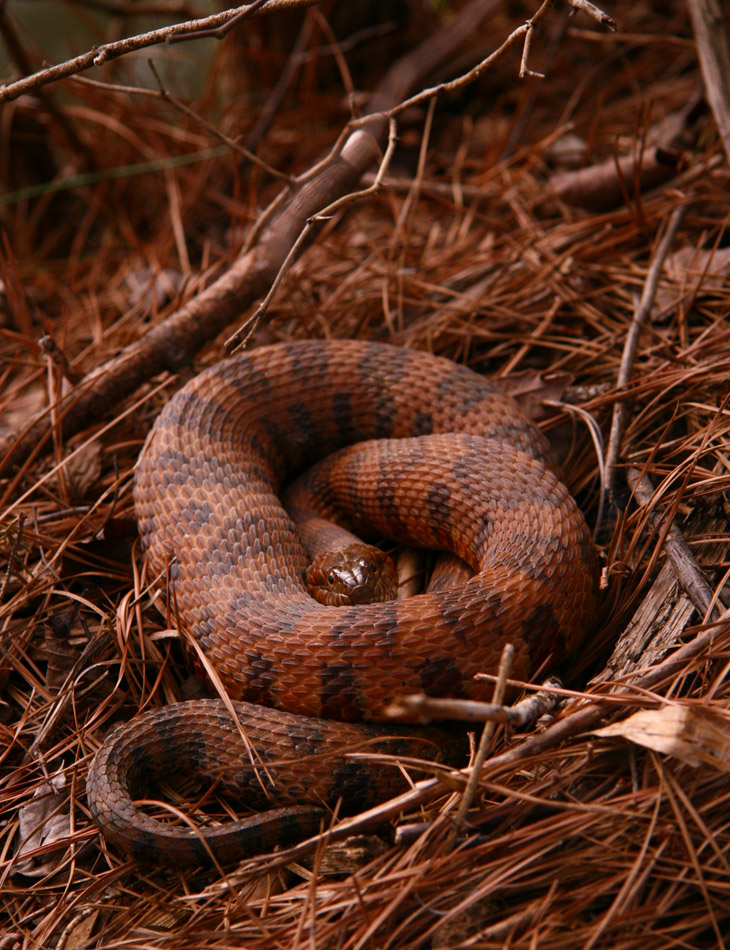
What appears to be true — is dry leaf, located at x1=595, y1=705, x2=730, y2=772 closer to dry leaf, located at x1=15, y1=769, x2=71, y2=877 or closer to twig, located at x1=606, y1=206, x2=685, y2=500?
twig, located at x1=606, y1=206, x2=685, y2=500

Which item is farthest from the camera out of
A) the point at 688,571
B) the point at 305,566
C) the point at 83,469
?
the point at 83,469

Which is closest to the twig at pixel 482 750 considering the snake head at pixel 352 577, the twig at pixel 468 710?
the twig at pixel 468 710

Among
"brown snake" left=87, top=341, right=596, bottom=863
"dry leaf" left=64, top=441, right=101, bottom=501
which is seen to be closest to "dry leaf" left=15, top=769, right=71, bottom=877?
"brown snake" left=87, top=341, right=596, bottom=863

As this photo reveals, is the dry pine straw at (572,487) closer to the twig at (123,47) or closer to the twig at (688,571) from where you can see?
the twig at (688,571)

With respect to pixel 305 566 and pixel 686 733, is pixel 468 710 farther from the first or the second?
pixel 305 566

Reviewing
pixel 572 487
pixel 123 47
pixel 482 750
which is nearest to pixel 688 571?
pixel 572 487

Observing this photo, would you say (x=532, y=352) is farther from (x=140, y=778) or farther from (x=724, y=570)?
(x=140, y=778)
